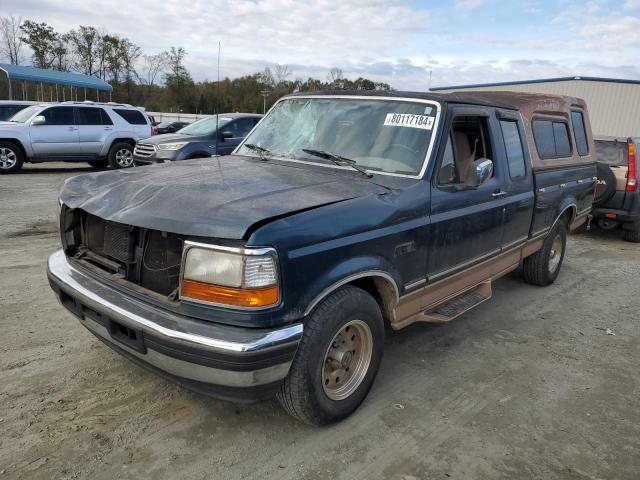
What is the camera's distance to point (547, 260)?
5617 mm

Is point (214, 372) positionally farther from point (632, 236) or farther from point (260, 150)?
point (632, 236)

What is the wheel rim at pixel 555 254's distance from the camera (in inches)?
230

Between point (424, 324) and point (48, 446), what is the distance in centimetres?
316

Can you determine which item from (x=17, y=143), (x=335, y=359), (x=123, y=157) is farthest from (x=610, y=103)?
(x=335, y=359)

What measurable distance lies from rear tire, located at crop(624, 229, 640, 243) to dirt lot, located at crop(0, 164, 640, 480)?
14.9 ft

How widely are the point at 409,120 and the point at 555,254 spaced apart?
3.38 m

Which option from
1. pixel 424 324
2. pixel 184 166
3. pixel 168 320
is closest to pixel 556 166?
pixel 424 324

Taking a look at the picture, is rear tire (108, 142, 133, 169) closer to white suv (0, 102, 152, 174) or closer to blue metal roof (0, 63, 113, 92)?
white suv (0, 102, 152, 174)

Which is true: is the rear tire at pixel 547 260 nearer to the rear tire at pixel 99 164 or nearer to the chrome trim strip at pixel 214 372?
the chrome trim strip at pixel 214 372

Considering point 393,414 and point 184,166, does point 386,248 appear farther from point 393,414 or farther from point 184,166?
point 184,166

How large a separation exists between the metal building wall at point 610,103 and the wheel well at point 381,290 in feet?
92.1

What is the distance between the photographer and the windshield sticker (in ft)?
11.7

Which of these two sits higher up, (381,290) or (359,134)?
(359,134)

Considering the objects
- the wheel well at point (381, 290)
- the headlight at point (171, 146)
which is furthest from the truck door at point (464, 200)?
the headlight at point (171, 146)
